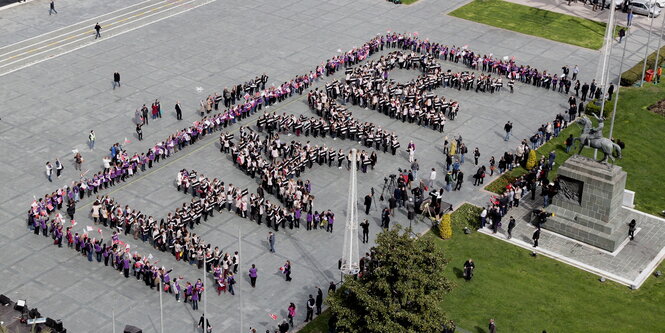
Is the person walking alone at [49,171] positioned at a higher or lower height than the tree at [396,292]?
lower

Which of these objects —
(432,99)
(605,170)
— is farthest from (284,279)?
(432,99)

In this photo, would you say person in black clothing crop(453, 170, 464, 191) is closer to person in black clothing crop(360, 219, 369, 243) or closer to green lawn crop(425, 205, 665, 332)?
green lawn crop(425, 205, 665, 332)

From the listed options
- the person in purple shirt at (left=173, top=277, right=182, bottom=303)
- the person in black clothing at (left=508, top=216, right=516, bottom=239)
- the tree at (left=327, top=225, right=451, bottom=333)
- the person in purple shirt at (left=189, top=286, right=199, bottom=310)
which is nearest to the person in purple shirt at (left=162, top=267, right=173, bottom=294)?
the person in purple shirt at (left=173, top=277, right=182, bottom=303)

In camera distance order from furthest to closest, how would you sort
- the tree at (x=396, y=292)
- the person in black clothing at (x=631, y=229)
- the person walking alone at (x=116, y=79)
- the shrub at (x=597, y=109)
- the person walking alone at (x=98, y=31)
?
the person walking alone at (x=98, y=31) < the person walking alone at (x=116, y=79) < the shrub at (x=597, y=109) < the person in black clothing at (x=631, y=229) < the tree at (x=396, y=292)

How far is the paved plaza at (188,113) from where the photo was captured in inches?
2127

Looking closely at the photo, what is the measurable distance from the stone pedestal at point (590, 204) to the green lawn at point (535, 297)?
Result: 9.82 feet

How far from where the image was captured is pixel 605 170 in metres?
58.2

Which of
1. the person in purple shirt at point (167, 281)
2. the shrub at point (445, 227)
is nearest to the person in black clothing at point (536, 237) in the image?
the shrub at point (445, 227)

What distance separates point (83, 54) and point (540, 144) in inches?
1498

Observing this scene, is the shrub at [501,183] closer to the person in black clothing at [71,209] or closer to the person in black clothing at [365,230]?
the person in black clothing at [365,230]

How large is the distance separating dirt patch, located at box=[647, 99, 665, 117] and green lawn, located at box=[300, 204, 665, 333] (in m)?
22.1

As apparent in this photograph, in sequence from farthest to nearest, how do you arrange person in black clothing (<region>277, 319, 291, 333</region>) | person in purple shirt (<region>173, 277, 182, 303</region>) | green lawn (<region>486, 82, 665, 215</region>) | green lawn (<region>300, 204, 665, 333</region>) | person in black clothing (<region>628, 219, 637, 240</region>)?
green lawn (<region>486, 82, 665, 215</region>) → person in black clothing (<region>628, 219, 637, 240</region>) → person in purple shirt (<region>173, 277, 182, 303</region>) → green lawn (<region>300, 204, 665, 333</region>) → person in black clothing (<region>277, 319, 291, 333</region>)

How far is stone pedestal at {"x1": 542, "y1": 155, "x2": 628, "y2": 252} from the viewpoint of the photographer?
58312 millimetres

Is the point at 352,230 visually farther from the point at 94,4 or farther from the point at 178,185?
the point at 94,4
